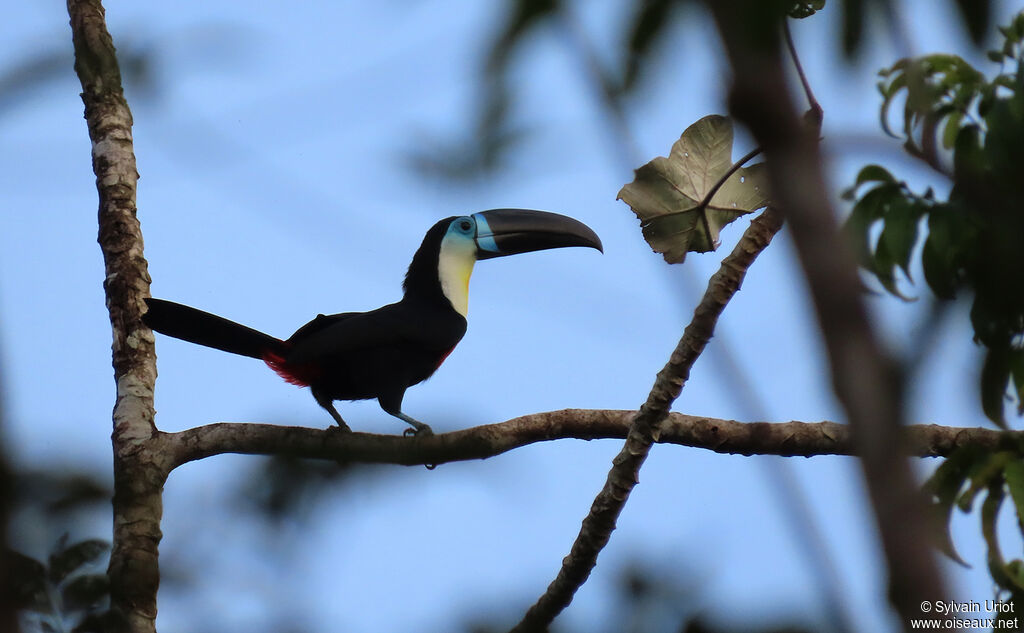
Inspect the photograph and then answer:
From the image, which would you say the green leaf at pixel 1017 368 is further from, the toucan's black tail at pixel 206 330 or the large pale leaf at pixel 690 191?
the toucan's black tail at pixel 206 330

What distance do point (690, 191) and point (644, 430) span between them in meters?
0.81

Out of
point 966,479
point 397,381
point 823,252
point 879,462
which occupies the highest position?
point 397,381

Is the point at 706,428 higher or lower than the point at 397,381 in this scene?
lower

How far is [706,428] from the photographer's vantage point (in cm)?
360

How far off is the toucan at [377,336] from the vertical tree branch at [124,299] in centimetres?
11

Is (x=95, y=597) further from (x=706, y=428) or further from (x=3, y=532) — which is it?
(x=706, y=428)

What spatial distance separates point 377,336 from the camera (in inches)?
186

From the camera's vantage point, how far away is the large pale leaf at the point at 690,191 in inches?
133

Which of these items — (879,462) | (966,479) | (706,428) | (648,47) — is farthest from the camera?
(706,428)

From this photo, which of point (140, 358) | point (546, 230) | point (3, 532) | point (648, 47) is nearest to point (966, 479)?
point (648, 47)

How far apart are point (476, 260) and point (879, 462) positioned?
5052mm

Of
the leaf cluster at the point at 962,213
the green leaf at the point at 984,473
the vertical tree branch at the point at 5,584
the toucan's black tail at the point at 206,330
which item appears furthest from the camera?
the toucan's black tail at the point at 206,330

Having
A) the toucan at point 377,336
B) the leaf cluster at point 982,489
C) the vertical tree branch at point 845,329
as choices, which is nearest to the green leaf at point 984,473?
the leaf cluster at point 982,489

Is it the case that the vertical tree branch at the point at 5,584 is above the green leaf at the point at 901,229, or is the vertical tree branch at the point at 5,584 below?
below
